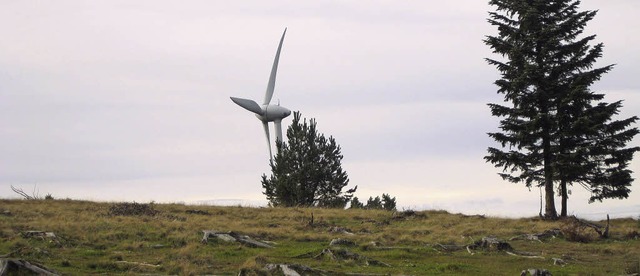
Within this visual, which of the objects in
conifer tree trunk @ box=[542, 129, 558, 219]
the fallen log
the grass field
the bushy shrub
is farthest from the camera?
conifer tree trunk @ box=[542, 129, 558, 219]

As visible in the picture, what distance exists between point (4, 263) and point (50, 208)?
2053 cm

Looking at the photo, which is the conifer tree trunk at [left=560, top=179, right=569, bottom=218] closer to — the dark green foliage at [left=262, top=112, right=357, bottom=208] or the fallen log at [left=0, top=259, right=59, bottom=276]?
the dark green foliage at [left=262, top=112, right=357, bottom=208]

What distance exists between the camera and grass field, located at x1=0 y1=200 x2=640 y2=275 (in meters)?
22.4

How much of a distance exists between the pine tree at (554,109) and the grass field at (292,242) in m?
3.10

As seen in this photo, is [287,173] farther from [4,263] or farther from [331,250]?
[4,263]

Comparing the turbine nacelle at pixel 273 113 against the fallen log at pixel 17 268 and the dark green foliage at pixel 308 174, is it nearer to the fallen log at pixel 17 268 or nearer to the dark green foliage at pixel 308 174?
the dark green foliage at pixel 308 174

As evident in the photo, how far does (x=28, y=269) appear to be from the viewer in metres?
18.1

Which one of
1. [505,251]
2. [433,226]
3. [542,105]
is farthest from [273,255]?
[542,105]

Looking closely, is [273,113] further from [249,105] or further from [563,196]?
[563,196]

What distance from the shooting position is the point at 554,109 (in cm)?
4334

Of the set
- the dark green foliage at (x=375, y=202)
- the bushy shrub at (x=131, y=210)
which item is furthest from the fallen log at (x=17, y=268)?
the dark green foliage at (x=375, y=202)

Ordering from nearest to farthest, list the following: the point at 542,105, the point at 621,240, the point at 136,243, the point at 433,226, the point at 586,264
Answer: the point at 586,264, the point at 136,243, the point at 621,240, the point at 433,226, the point at 542,105

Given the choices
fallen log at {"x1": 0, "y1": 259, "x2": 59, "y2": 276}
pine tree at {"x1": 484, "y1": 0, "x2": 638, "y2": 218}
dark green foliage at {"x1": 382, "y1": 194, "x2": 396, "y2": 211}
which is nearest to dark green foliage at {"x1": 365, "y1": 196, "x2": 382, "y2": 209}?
dark green foliage at {"x1": 382, "y1": 194, "x2": 396, "y2": 211}

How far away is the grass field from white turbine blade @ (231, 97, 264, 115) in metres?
16.9
